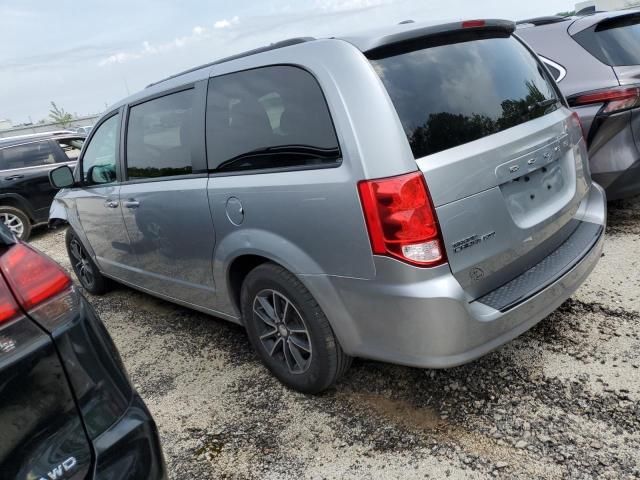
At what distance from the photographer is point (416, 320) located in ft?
6.84

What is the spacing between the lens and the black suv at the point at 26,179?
27.3 feet

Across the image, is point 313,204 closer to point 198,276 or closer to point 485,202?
point 485,202

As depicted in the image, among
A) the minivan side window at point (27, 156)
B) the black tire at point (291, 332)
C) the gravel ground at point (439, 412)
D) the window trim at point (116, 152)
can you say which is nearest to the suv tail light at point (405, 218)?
the black tire at point (291, 332)

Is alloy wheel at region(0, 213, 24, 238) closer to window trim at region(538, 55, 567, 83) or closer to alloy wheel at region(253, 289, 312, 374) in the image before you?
Result: alloy wheel at region(253, 289, 312, 374)

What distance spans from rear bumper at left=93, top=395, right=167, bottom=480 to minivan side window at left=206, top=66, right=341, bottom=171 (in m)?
1.25

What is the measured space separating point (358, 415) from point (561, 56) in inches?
131

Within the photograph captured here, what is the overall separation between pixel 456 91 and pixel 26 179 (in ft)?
27.1

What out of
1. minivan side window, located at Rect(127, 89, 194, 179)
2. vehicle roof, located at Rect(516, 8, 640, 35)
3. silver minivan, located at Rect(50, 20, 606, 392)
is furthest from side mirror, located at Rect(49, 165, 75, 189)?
vehicle roof, located at Rect(516, 8, 640, 35)

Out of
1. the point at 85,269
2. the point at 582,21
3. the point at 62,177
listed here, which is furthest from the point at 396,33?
the point at 85,269

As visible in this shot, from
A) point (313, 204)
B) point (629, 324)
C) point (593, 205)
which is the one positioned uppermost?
point (313, 204)

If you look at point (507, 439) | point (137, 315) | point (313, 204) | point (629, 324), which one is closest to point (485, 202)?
point (313, 204)

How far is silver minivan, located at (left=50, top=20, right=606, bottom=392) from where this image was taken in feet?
6.77

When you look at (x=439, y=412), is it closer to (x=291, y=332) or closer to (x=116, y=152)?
(x=291, y=332)

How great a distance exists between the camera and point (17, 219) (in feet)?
27.3
